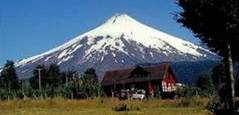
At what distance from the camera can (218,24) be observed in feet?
85.3

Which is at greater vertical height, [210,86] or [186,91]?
[210,86]

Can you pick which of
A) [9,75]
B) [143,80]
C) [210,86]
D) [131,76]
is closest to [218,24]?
[210,86]

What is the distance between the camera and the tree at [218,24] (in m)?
25.4

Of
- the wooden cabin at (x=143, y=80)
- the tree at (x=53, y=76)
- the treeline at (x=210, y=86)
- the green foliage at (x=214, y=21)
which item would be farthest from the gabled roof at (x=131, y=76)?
the green foliage at (x=214, y=21)

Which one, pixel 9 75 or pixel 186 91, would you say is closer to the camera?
pixel 186 91

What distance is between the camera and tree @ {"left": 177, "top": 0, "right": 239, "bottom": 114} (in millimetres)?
25375

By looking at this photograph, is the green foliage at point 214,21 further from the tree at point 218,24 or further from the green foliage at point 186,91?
the green foliage at point 186,91

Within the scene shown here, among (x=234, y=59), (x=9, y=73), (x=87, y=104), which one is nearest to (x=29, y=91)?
(x=87, y=104)

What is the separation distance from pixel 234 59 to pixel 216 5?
11.9 ft

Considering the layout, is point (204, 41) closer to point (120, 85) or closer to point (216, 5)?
point (216, 5)

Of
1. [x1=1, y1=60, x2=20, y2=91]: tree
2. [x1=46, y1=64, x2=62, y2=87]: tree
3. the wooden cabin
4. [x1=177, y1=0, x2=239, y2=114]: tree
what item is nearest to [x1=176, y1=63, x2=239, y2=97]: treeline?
[x1=177, y1=0, x2=239, y2=114]: tree

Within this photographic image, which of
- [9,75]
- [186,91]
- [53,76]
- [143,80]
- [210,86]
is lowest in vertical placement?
[186,91]

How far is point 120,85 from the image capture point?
150 m

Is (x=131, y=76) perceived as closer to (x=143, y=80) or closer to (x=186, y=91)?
(x=143, y=80)
